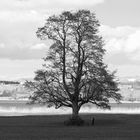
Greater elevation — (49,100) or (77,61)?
(77,61)

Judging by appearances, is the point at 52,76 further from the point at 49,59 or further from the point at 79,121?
the point at 79,121

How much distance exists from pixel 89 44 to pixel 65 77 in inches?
212

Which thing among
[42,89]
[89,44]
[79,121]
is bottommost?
[79,121]

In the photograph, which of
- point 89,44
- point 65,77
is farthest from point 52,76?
point 89,44

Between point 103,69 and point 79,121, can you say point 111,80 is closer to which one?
point 103,69

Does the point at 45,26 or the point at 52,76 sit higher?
the point at 45,26

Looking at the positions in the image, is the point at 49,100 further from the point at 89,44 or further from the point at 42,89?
the point at 89,44

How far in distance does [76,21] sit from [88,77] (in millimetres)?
7509

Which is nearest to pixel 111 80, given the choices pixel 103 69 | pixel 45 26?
pixel 103 69

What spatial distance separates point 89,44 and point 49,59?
5650mm

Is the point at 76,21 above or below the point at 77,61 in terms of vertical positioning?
above

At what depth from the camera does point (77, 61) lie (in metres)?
67.8

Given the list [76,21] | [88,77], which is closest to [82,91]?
[88,77]

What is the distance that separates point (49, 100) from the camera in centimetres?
6819
